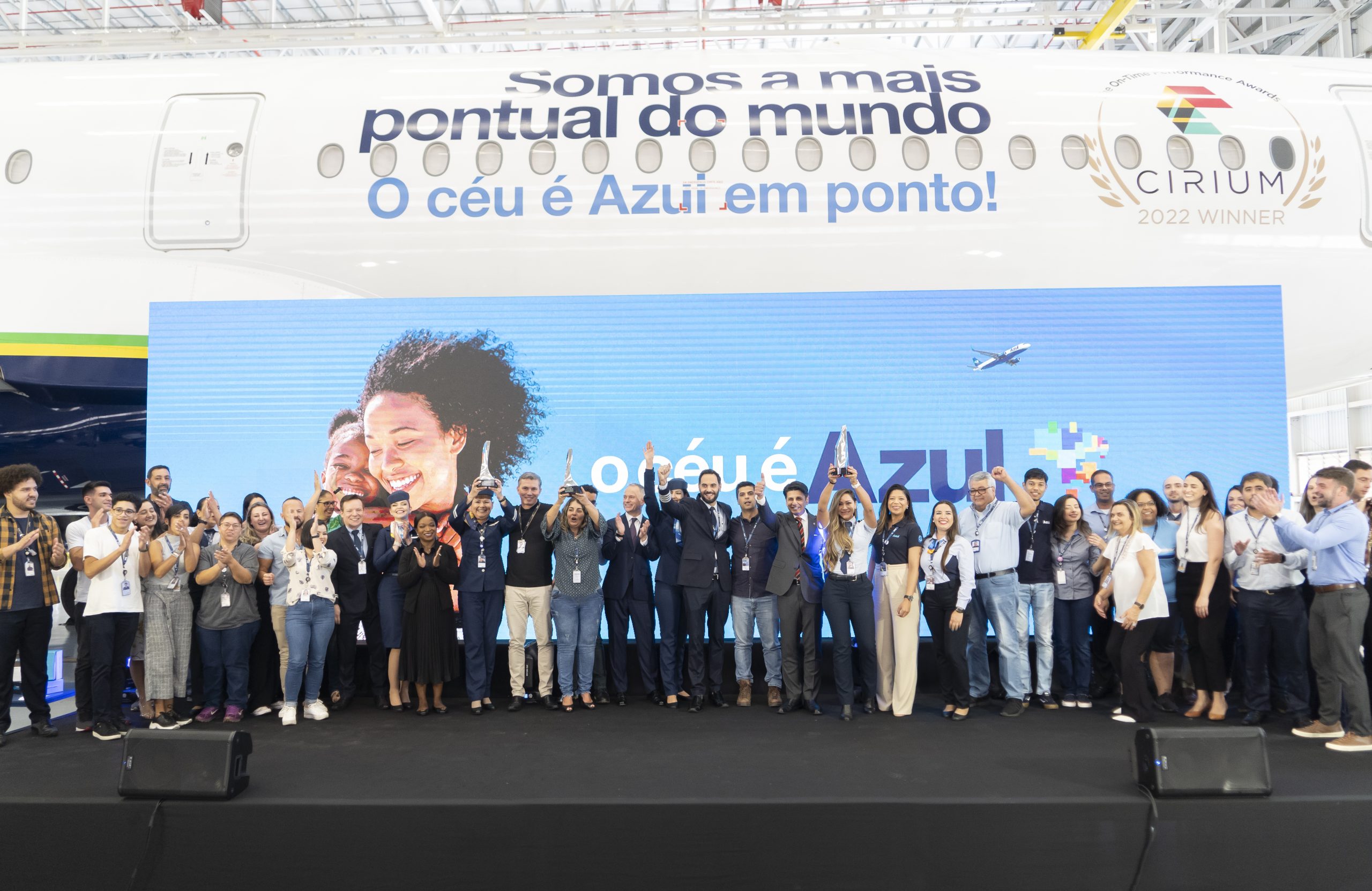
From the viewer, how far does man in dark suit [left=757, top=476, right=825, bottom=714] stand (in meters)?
5.69

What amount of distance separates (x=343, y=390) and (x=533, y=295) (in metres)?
1.66

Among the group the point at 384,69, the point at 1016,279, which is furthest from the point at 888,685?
the point at 384,69

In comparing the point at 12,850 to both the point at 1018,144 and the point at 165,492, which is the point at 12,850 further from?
the point at 1018,144

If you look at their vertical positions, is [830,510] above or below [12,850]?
above

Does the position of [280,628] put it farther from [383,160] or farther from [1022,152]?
[1022,152]

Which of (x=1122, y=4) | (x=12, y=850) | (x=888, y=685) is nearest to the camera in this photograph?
(x=12, y=850)

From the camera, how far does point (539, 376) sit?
6.60 m

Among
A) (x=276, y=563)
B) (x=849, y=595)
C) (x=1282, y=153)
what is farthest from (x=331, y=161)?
(x=1282, y=153)

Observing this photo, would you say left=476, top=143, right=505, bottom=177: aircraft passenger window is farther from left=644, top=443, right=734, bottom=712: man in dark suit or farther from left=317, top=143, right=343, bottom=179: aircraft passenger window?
left=644, top=443, right=734, bottom=712: man in dark suit

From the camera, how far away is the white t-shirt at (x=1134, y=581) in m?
5.29

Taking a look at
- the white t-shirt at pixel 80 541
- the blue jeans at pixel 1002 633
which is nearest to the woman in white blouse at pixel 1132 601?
the blue jeans at pixel 1002 633

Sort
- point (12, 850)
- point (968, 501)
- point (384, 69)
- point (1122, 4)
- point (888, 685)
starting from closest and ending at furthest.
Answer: point (12, 850) → point (888, 685) → point (968, 501) → point (384, 69) → point (1122, 4)

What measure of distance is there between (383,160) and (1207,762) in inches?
251

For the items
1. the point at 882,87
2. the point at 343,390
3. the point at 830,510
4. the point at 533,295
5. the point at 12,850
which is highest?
the point at 882,87
